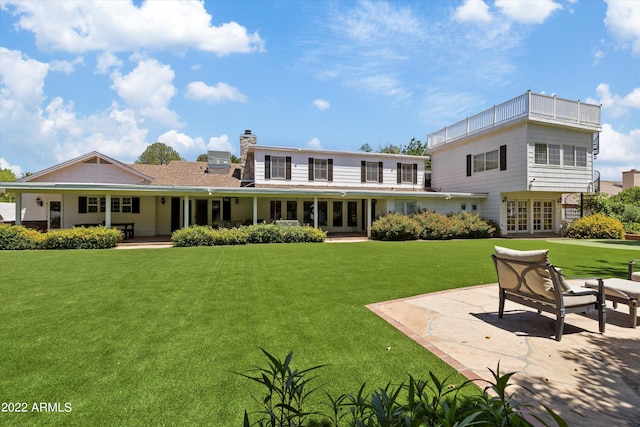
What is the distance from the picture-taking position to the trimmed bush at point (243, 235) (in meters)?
14.0

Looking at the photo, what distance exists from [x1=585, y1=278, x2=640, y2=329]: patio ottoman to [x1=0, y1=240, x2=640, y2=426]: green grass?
2.50m

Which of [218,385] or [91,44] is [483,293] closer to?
[218,385]

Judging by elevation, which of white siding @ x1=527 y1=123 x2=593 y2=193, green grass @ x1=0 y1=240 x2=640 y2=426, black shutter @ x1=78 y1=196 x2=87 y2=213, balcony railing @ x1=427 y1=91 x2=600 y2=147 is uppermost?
balcony railing @ x1=427 y1=91 x2=600 y2=147

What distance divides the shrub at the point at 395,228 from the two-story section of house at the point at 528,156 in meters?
6.06

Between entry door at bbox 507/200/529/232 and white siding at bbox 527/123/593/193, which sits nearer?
white siding at bbox 527/123/593/193

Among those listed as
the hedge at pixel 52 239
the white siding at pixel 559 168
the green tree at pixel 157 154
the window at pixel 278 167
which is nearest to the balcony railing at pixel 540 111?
the white siding at pixel 559 168

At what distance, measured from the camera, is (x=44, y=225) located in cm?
1714

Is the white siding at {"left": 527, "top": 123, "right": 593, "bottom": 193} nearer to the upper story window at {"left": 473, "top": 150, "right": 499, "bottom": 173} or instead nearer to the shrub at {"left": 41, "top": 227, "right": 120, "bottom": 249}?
the upper story window at {"left": 473, "top": 150, "right": 499, "bottom": 173}

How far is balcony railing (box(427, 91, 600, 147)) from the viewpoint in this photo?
54.0 ft

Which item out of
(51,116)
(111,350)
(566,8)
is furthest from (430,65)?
(51,116)

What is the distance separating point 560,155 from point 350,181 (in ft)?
39.9

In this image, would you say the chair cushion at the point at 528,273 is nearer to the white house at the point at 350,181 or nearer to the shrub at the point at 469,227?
the white house at the point at 350,181

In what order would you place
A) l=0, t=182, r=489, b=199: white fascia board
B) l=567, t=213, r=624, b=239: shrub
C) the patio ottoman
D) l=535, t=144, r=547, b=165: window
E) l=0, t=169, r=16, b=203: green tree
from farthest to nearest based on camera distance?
l=0, t=169, r=16, b=203: green tree
l=567, t=213, r=624, b=239: shrub
l=535, t=144, r=547, b=165: window
l=0, t=182, r=489, b=199: white fascia board
the patio ottoman

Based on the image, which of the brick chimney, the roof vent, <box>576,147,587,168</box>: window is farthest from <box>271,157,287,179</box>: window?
<box>576,147,587,168</box>: window
